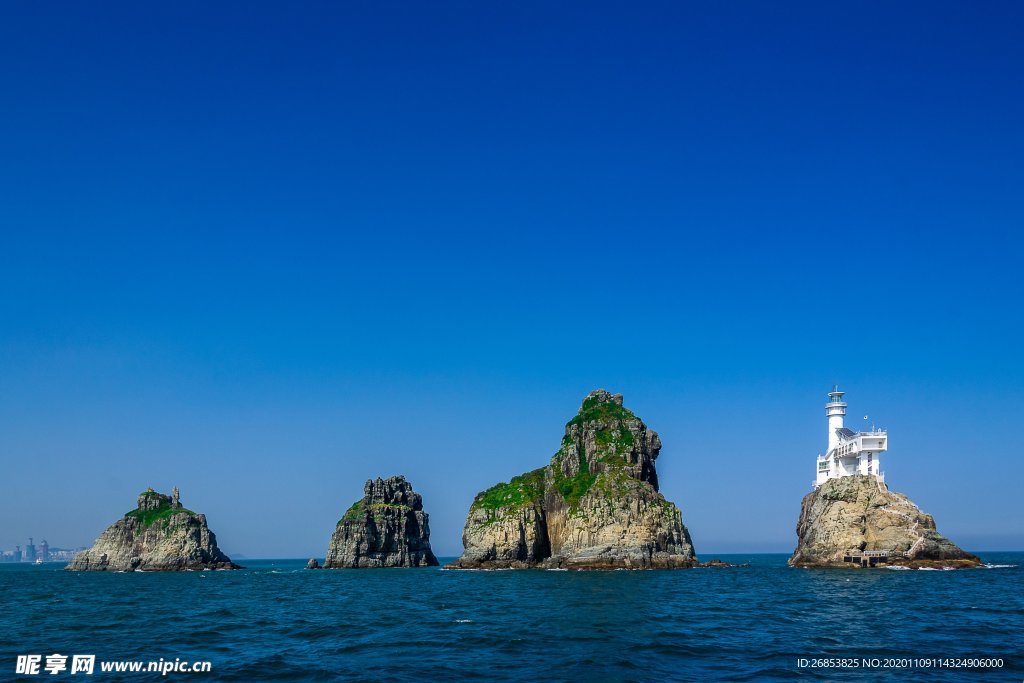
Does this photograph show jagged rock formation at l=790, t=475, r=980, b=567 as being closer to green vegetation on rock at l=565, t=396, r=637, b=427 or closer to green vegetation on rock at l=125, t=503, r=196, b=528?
green vegetation on rock at l=565, t=396, r=637, b=427

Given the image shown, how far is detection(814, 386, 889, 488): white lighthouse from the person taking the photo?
430ft

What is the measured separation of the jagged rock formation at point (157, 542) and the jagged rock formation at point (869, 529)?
12634 centimetres

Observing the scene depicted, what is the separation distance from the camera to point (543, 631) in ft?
150

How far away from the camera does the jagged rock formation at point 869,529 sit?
11894 cm

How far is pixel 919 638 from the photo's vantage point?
4156 cm

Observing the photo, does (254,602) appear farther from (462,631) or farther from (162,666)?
(162,666)

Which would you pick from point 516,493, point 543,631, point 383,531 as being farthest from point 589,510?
point 543,631

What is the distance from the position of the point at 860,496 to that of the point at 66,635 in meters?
118

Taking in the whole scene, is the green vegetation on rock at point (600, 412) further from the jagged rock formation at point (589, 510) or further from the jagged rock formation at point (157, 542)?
the jagged rock formation at point (157, 542)

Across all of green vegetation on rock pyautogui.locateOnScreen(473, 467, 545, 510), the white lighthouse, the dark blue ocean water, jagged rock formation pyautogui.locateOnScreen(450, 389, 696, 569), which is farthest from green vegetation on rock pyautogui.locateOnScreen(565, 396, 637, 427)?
the dark blue ocean water

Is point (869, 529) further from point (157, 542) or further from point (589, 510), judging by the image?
point (157, 542)

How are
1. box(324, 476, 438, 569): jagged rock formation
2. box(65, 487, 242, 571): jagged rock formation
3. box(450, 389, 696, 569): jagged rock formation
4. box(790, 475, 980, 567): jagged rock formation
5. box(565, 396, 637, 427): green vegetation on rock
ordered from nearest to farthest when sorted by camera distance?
box(790, 475, 980, 567): jagged rock formation → box(450, 389, 696, 569): jagged rock formation → box(565, 396, 637, 427): green vegetation on rock → box(65, 487, 242, 571): jagged rock formation → box(324, 476, 438, 569): jagged rock formation

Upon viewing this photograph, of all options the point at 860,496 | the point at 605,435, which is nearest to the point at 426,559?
the point at 605,435

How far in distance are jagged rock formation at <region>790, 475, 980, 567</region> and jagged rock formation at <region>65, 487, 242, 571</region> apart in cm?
12634
